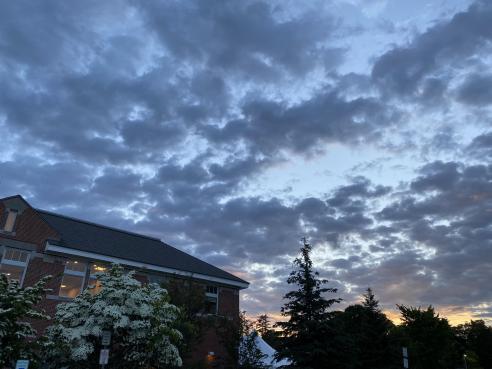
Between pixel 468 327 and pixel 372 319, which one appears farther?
pixel 468 327

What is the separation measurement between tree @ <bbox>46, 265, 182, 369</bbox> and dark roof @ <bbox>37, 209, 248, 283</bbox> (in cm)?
1471

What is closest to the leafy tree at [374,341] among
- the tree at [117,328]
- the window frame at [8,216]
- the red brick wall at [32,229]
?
the tree at [117,328]

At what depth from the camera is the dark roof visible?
35.0 m

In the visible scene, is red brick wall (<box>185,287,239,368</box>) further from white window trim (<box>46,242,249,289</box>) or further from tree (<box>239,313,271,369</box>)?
tree (<box>239,313,271,369</box>)

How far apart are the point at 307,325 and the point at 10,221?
22326 mm

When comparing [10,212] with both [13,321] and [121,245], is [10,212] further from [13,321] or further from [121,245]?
[13,321]

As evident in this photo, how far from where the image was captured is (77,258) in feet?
109

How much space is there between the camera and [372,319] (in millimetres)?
37125

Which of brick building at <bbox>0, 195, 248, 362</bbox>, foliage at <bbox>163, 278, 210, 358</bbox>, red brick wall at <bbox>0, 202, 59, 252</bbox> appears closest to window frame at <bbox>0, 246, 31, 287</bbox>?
brick building at <bbox>0, 195, 248, 362</bbox>

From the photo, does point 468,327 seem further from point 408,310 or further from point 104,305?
point 104,305

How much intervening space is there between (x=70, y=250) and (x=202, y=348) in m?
14.8

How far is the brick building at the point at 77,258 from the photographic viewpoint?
101 feet

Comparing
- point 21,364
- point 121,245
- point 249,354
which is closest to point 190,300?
point 249,354

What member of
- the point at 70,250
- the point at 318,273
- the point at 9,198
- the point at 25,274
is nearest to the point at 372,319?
the point at 318,273
